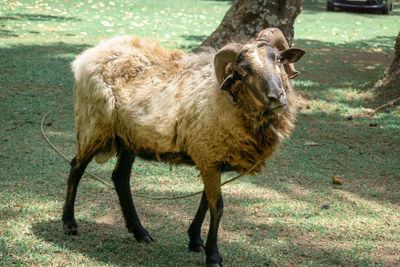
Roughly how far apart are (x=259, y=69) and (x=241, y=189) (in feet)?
9.24

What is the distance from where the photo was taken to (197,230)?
4930 mm

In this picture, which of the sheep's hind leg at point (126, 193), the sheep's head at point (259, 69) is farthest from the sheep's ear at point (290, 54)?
the sheep's hind leg at point (126, 193)

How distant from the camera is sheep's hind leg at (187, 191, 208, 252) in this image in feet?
16.1

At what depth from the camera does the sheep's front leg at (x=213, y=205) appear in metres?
4.50

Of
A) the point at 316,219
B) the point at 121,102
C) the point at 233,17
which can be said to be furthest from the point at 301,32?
the point at 121,102

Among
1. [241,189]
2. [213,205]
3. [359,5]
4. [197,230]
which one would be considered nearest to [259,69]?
[213,205]

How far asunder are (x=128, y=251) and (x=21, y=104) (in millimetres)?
4962

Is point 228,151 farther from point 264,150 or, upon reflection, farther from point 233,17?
point 233,17

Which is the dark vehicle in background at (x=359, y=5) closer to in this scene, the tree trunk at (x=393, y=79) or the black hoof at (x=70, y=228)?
the tree trunk at (x=393, y=79)

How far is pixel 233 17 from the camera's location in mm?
9414

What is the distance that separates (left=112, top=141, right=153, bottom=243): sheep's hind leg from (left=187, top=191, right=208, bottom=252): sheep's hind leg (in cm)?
44

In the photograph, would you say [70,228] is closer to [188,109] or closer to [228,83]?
[188,109]

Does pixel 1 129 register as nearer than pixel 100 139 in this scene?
No

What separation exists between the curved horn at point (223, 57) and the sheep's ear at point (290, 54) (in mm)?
389
